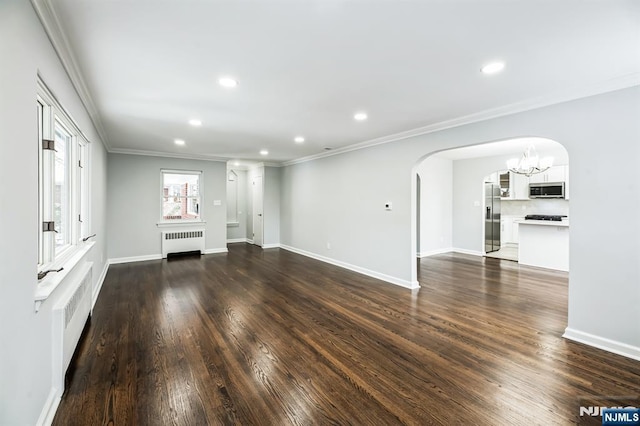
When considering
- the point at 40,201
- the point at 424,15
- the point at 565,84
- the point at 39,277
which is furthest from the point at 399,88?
the point at 39,277

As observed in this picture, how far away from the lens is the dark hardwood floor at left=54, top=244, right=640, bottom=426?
193 centimetres

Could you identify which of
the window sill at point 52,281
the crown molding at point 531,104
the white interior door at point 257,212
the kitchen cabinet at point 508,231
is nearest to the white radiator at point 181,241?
the white interior door at point 257,212

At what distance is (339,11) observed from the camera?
1723 millimetres

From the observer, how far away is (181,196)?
23.9ft

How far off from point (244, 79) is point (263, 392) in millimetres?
2620

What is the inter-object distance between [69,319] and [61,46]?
82.6 inches

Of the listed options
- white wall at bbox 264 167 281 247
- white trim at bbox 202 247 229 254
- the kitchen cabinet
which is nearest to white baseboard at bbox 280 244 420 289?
white wall at bbox 264 167 281 247

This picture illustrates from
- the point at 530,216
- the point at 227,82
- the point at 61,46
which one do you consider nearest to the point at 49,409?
the point at 61,46

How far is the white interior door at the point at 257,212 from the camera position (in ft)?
28.3

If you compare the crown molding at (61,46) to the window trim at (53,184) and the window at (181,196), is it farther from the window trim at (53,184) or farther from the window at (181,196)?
the window at (181,196)

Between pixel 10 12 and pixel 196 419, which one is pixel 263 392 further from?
pixel 10 12

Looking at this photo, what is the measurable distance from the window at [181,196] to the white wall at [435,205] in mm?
5684

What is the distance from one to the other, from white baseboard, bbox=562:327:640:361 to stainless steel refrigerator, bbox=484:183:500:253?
485 centimetres

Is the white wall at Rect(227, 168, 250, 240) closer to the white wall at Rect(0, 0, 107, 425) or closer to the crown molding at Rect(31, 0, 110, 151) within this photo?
the crown molding at Rect(31, 0, 110, 151)
